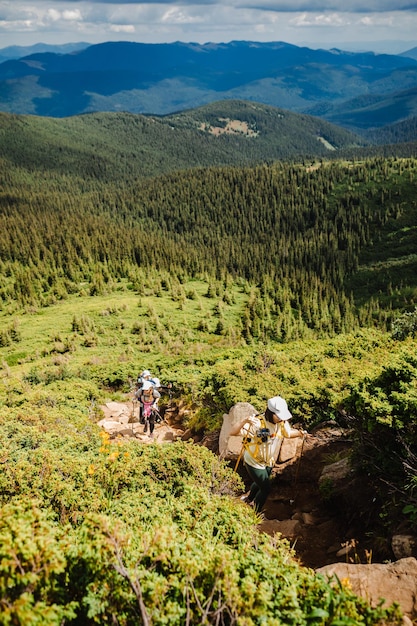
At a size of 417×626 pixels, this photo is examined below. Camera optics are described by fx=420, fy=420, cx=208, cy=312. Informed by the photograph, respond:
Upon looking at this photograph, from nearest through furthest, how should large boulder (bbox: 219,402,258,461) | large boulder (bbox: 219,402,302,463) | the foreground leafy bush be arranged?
the foreground leafy bush → large boulder (bbox: 219,402,302,463) → large boulder (bbox: 219,402,258,461)

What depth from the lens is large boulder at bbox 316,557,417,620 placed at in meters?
6.79

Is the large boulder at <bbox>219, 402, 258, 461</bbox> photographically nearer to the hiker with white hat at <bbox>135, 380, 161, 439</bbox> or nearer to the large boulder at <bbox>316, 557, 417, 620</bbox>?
the hiker with white hat at <bbox>135, 380, 161, 439</bbox>


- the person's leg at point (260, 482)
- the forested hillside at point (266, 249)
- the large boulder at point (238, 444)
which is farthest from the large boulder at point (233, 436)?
the forested hillside at point (266, 249)

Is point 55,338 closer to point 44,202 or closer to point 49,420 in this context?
point 49,420

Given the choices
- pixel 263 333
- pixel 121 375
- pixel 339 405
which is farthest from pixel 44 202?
pixel 339 405

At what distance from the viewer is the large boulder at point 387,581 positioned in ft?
22.3

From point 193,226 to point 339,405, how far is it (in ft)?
606

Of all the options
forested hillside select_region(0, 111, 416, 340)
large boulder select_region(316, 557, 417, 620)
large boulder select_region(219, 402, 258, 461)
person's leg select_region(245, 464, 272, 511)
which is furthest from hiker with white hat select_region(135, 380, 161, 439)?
forested hillside select_region(0, 111, 416, 340)

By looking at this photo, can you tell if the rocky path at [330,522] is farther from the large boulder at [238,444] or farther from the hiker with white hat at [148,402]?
the hiker with white hat at [148,402]

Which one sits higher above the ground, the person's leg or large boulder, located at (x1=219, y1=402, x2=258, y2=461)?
the person's leg

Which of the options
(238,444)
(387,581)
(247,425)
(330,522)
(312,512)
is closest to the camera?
(387,581)

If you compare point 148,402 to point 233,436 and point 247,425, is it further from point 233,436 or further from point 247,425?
point 247,425

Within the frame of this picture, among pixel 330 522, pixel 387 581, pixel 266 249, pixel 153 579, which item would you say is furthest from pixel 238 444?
pixel 266 249

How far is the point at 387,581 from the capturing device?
711cm
